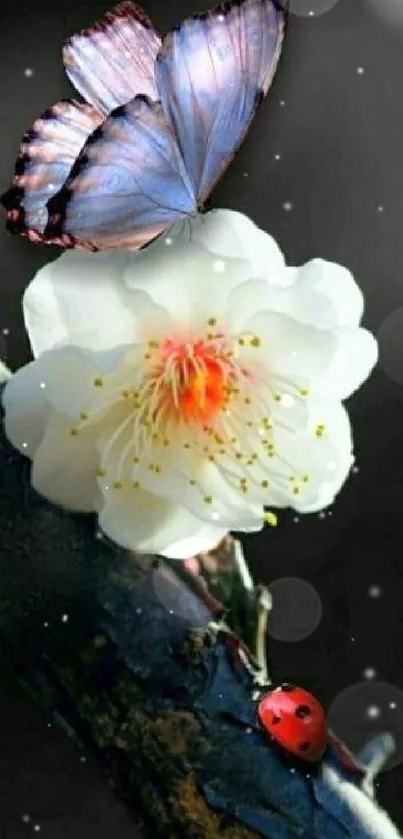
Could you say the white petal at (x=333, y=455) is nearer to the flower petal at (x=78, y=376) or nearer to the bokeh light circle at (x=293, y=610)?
the bokeh light circle at (x=293, y=610)

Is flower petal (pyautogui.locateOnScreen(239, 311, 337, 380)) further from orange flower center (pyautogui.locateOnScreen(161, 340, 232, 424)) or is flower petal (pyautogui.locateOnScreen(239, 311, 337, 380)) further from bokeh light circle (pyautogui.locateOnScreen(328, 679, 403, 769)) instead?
bokeh light circle (pyautogui.locateOnScreen(328, 679, 403, 769))

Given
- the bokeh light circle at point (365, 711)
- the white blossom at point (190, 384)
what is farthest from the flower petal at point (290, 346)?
Answer: the bokeh light circle at point (365, 711)

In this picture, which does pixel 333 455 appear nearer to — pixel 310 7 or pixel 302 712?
pixel 302 712

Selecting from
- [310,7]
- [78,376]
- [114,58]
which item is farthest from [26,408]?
[310,7]

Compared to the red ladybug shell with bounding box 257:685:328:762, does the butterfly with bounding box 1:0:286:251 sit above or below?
above

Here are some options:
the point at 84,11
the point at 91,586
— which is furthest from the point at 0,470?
the point at 84,11

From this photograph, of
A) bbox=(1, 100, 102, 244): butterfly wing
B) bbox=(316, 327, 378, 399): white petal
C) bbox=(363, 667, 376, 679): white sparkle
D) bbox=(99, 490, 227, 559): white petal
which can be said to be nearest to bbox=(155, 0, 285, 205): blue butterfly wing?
bbox=(1, 100, 102, 244): butterfly wing
